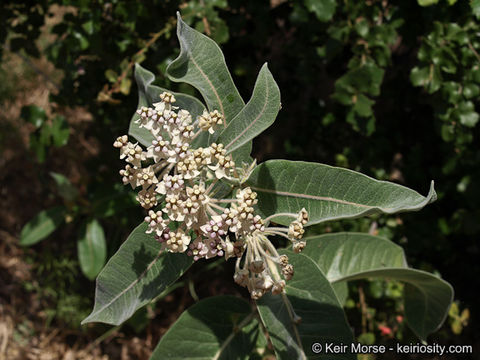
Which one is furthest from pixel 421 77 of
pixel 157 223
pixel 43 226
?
pixel 43 226

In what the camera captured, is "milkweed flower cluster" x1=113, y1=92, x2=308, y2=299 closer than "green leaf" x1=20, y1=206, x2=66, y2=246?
Yes

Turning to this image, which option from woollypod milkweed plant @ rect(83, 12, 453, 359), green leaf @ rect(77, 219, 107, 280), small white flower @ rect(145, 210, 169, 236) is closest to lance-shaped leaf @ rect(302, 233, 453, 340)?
woollypod milkweed plant @ rect(83, 12, 453, 359)

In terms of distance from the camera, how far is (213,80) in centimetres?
121

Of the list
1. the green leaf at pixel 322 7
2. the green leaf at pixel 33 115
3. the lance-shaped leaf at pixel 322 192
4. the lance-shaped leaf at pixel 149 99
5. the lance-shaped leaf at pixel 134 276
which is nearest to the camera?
the lance-shaped leaf at pixel 322 192

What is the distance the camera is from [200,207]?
3.37 ft

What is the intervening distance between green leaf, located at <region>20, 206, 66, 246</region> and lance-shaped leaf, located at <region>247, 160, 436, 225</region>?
148cm

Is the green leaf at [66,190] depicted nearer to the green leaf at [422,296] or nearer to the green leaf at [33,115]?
the green leaf at [33,115]

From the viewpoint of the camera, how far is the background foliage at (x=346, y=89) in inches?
63.6

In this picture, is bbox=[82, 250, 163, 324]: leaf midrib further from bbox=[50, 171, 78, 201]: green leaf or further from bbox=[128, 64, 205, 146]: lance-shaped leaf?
bbox=[50, 171, 78, 201]: green leaf

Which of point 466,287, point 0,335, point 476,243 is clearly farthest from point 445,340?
point 0,335

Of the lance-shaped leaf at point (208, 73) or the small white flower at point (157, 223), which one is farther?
the lance-shaped leaf at point (208, 73)

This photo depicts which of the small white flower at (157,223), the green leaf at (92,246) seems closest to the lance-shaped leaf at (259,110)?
the small white flower at (157,223)

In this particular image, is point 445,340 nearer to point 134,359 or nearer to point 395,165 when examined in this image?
point 395,165

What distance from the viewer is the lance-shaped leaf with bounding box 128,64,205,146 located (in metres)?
1.25
